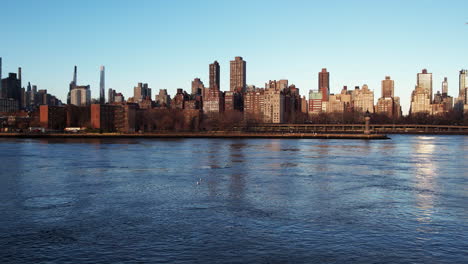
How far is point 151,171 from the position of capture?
3638 cm

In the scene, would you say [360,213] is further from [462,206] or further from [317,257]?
[317,257]

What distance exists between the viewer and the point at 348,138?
128 meters

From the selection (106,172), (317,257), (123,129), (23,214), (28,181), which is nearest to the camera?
(317,257)

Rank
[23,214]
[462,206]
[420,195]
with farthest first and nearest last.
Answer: [420,195], [462,206], [23,214]

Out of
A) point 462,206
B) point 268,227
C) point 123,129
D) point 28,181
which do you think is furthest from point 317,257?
point 123,129

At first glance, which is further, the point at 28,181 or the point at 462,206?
the point at 28,181

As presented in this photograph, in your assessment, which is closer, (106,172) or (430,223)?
(430,223)

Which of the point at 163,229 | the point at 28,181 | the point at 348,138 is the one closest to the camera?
the point at 163,229

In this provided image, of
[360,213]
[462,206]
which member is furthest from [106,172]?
[462,206]

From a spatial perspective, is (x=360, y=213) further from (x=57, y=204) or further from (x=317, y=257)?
(x=57, y=204)

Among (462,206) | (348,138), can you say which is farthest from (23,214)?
(348,138)

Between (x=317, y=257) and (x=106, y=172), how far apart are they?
82.0 feet

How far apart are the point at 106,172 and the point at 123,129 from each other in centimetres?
13044

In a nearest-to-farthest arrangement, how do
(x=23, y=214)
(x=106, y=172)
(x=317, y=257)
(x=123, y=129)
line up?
(x=317, y=257) < (x=23, y=214) < (x=106, y=172) < (x=123, y=129)
